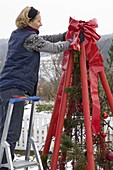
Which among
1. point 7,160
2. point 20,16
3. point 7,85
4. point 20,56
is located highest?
point 20,16

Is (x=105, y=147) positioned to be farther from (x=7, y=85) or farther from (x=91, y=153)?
(x=7, y=85)

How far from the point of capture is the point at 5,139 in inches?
104

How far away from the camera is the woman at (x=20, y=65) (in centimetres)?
269

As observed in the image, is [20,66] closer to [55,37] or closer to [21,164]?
[55,37]

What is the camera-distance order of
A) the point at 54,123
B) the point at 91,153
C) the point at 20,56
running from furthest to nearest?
1. the point at 54,123
2. the point at 20,56
3. the point at 91,153

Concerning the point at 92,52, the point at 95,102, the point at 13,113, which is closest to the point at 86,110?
the point at 95,102

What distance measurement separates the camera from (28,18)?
2723mm

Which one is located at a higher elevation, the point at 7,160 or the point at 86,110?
the point at 86,110

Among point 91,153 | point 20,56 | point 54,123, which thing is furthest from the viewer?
point 54,123

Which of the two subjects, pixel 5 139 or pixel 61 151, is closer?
pixel 5 139

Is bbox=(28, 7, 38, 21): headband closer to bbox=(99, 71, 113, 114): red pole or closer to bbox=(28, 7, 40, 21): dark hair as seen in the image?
bbox=(28, 7, 40, 21): dark hair

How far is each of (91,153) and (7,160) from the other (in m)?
0.60

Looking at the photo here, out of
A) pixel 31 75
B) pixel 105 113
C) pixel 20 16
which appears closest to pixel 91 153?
pixel 105 113

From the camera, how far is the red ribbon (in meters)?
2.65
